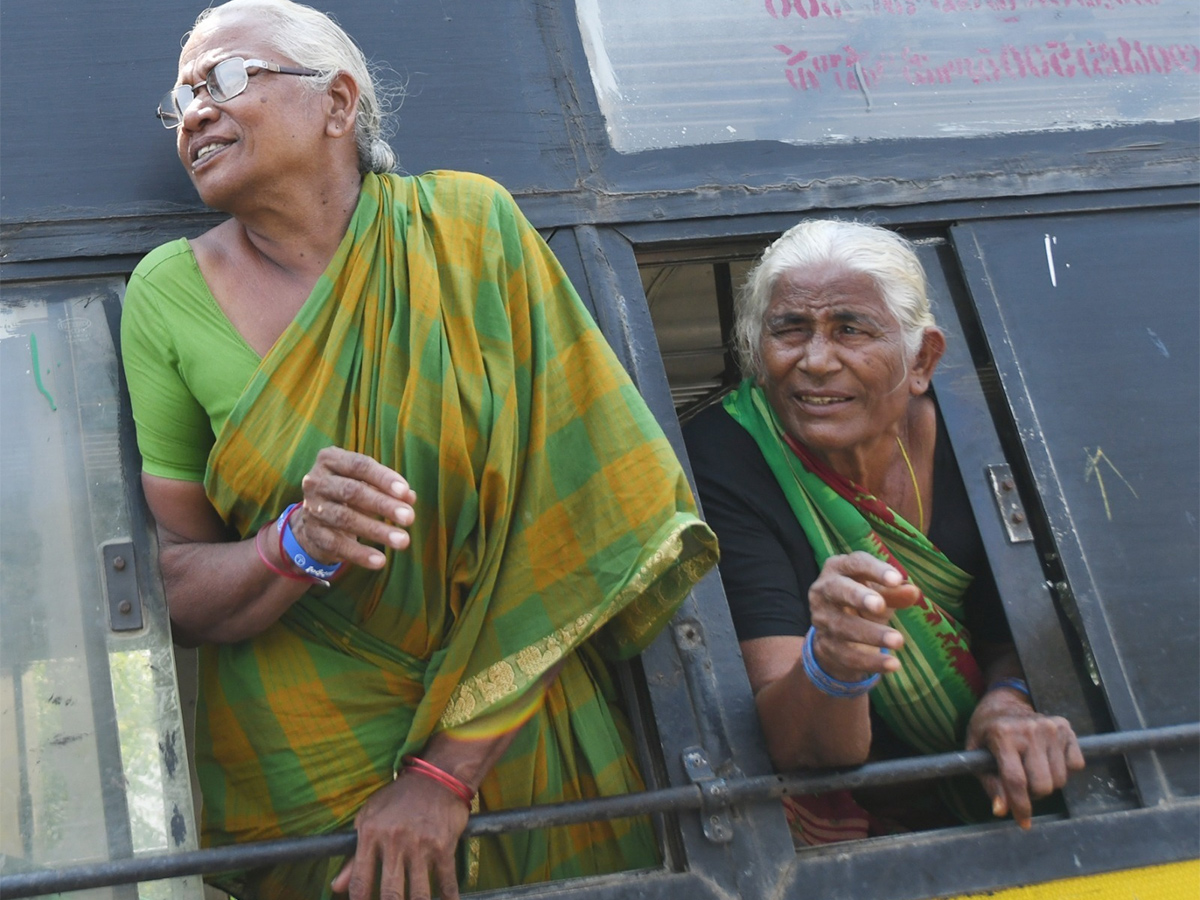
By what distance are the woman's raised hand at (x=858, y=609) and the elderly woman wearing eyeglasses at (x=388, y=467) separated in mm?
205

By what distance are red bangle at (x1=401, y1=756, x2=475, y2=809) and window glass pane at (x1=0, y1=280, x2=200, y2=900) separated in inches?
14.1

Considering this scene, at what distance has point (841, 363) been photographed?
2.46m

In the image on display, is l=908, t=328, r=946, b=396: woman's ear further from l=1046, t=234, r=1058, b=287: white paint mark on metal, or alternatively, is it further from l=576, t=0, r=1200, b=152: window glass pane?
l=576, t=0, r=1200, b=152: window glass pane

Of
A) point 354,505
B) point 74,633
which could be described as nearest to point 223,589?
point 74,633

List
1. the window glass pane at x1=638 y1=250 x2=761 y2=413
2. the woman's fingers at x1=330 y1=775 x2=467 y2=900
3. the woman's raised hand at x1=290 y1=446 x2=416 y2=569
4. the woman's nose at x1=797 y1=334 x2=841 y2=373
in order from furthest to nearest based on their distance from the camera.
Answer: the window glass pane at x1=638 y1=250 x2=761 y2=413
the woman's nose at x1=797 y1=334 x2=841 y2=373
the woman's fingers at x1=330 y1=775 x2=467 y2=900
the woman's raised hand at x1=290 y1=446 x2=416 y2=569

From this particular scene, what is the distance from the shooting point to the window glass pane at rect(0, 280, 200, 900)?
1.84m

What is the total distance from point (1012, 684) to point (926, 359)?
647mm

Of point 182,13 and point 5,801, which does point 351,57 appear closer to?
point 182,13

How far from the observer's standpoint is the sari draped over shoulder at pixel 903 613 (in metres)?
2.33

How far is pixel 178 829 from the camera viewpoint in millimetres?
1866

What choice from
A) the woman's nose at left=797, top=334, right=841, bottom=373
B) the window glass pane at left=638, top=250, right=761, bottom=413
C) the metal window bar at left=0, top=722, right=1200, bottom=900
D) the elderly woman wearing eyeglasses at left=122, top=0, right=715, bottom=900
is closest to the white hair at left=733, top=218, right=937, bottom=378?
the woman's nose at left=797, top=334, right=841, bottom=373

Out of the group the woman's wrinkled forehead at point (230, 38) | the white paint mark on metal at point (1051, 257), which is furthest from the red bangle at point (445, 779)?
the white paint mark on metal at point (1051, 257)

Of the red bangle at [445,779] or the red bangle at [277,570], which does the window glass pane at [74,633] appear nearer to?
the red bangle at [277,570]

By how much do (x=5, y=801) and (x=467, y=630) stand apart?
27.9 inches
